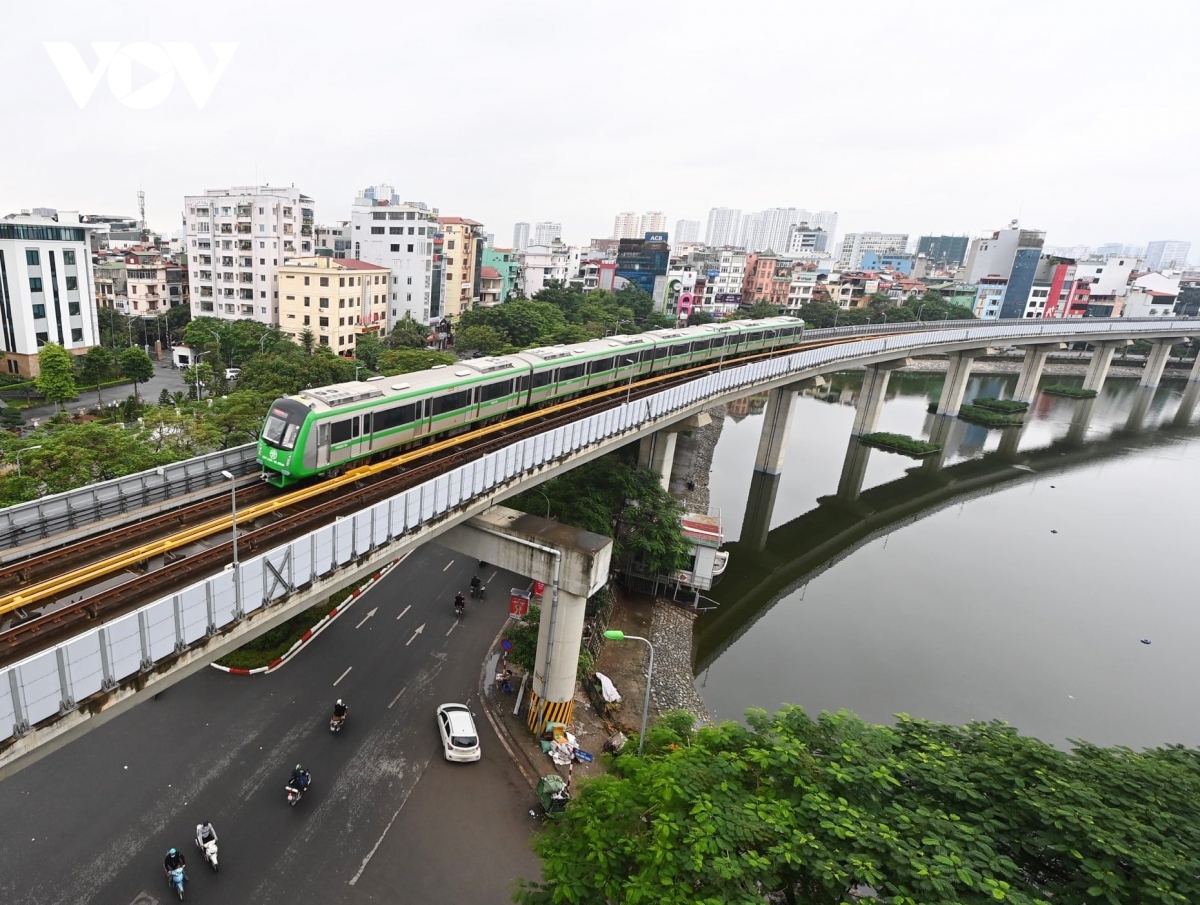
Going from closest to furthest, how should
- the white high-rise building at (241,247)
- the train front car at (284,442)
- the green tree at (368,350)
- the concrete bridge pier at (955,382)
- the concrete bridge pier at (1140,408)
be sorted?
the train front car at (284,442) < the green tree at (368,350) < the white high-rise building at (241,247) < the concrete bridge pier at (955,382) < the concrete bridge pier at (1140,408)

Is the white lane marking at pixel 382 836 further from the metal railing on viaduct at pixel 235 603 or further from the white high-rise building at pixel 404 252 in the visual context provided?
the white high-rise building at pixel 404 252

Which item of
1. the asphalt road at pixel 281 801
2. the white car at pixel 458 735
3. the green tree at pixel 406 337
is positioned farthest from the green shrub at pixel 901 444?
the white car at pixel 458 735

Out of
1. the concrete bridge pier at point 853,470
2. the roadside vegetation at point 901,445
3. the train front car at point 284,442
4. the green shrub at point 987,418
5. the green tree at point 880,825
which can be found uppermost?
the train front car at point 284,442

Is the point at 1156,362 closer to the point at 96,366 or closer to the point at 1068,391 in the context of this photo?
the point at 1068,391

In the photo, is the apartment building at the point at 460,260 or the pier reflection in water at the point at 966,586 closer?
the pier reflection in water at the point at 966,586

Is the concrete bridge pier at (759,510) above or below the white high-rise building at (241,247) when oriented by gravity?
below

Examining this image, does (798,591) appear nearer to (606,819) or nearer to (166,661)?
(606,819)

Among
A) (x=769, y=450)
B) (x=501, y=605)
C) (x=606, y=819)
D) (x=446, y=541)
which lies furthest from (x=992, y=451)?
(x=606, y=819)
